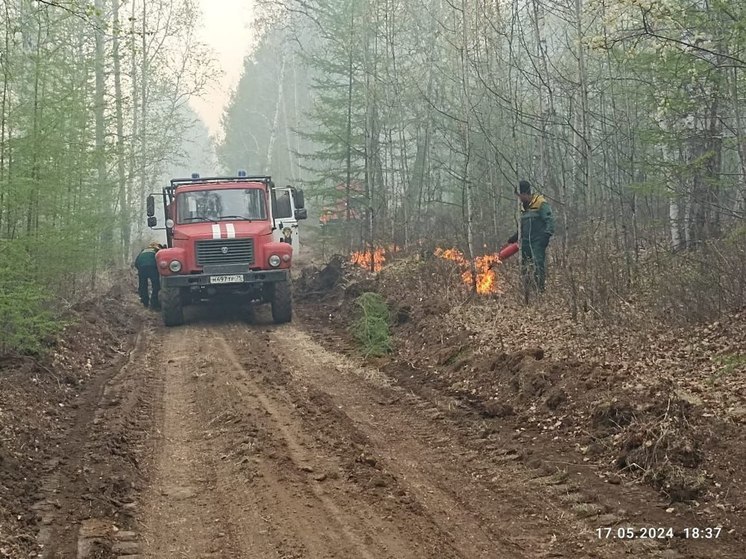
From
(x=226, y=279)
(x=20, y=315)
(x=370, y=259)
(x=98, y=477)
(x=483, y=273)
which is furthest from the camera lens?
(x=370, y=259)

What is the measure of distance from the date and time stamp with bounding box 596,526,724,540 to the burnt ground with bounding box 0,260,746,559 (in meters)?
0.03

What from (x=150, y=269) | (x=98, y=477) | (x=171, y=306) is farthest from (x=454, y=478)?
(x=150, y=269)

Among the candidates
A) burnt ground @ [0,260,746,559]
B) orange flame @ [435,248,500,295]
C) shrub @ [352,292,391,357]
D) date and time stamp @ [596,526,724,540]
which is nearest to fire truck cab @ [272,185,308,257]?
shrub @ [352,292,391,357]

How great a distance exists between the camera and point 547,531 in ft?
15.5

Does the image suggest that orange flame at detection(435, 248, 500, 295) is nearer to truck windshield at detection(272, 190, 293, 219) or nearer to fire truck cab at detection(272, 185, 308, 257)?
Answer: fire truck cab at detection(272, 185, 308, 257)

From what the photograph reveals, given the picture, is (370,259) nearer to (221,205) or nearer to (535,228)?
(221,205)

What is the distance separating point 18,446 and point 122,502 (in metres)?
1.78

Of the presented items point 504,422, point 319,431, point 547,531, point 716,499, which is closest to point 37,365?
point 319,431

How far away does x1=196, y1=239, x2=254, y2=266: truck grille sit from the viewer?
14414 millimetres

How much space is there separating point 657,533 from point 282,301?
10.6m

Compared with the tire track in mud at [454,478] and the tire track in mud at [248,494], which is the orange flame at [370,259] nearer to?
the tire track in mud at [454,478]

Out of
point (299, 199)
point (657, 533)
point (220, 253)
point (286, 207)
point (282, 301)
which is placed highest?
point (299, 199)

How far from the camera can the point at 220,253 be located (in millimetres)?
14430

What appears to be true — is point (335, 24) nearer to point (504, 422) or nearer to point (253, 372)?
point (253, 372)
